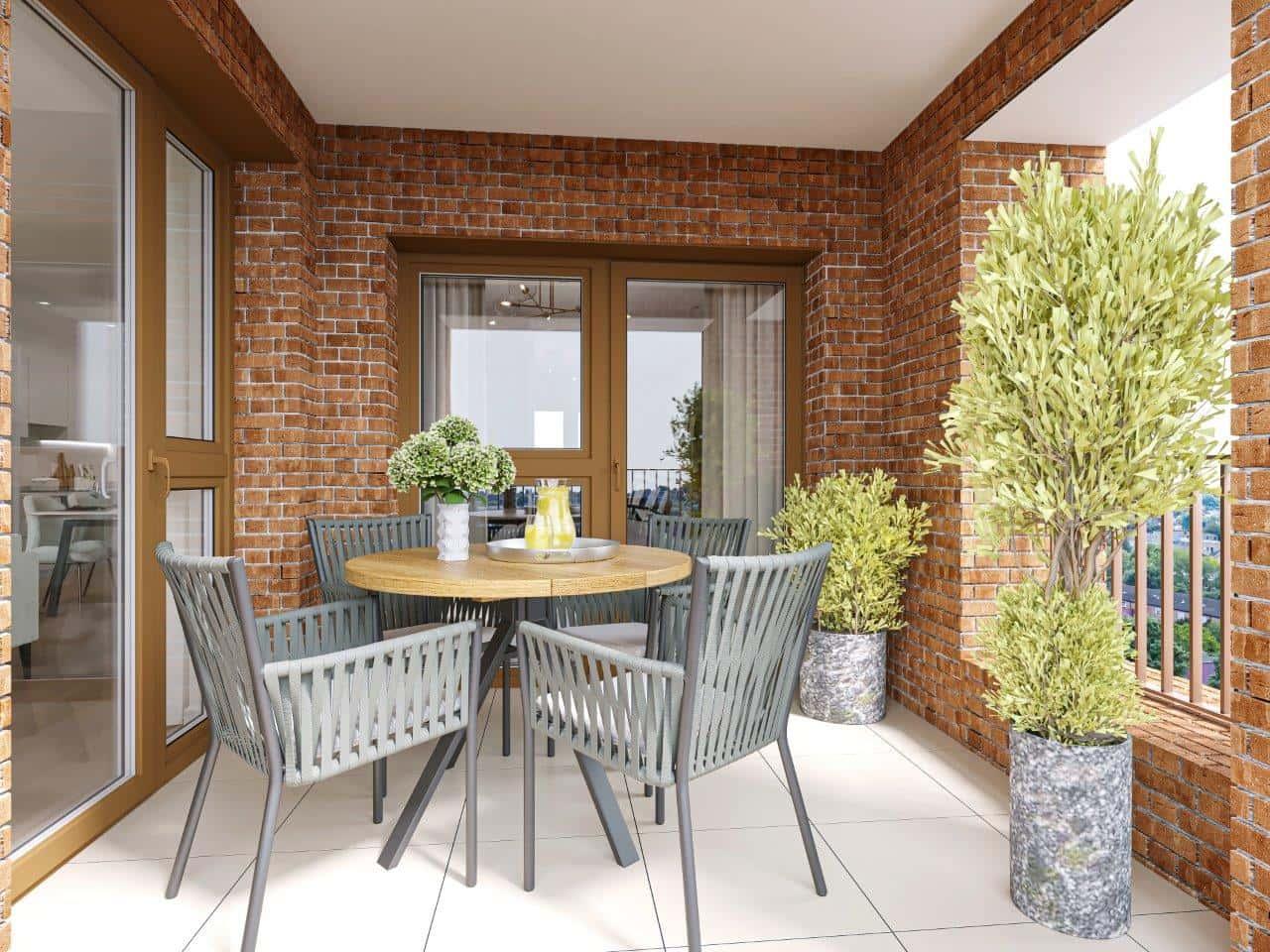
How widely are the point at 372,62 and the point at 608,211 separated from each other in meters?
1.30

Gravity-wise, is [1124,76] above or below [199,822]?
above

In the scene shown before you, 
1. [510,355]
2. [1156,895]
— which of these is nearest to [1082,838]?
[1156,895]

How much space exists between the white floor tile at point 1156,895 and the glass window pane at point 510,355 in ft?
10.1

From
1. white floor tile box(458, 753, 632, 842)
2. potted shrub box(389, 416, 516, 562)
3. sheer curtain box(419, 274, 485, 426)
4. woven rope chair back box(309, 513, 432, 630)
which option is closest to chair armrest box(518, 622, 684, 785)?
white floor tile box(458, 753, 632, 842)

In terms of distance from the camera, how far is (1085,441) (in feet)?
6.51

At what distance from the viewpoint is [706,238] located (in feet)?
13.6

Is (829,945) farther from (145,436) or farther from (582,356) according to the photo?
(582,356)

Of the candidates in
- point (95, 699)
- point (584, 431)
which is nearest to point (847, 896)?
point (95, 699)

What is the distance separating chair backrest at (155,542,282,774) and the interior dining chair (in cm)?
101

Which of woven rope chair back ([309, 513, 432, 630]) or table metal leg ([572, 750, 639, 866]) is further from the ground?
woven rope chair back ([309, 513, 432, 630])

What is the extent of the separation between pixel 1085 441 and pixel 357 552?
105 inches

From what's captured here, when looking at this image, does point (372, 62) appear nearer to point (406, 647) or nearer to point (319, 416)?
point (319, 416)

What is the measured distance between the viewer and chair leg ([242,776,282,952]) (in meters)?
1.74

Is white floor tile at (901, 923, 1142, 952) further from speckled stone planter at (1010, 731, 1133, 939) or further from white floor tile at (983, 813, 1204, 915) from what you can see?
white floor tile at (983, 813, 1204, 915)
